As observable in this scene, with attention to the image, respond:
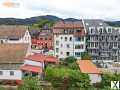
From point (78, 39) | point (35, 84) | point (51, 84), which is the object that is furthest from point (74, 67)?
point (78, 39)

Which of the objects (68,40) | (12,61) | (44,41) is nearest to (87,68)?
(12,61)

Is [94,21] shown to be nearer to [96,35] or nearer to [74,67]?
[96,35]

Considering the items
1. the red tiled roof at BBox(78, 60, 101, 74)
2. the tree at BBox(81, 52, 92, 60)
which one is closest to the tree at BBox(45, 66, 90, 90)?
the red tiled roof at BBox(78, 60, 101, 74)

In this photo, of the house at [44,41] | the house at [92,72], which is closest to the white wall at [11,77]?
the house at [92,72]

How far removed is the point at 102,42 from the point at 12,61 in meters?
12.7

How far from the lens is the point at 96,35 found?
125 feet

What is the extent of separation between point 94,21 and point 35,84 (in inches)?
766

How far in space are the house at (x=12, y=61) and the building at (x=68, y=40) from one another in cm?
851

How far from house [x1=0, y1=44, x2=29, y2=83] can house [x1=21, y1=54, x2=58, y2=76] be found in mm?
374

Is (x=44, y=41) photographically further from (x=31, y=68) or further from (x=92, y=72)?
(x=92, y=72)

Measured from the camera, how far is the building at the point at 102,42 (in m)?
38.0

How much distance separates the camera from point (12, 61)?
27375 millimetres

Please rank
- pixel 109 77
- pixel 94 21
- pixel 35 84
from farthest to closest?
pixel 94 21
pixel 109 77
pixel 35 84

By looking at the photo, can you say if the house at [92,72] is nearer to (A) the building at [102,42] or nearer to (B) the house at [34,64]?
(B) the house at [34,64]
